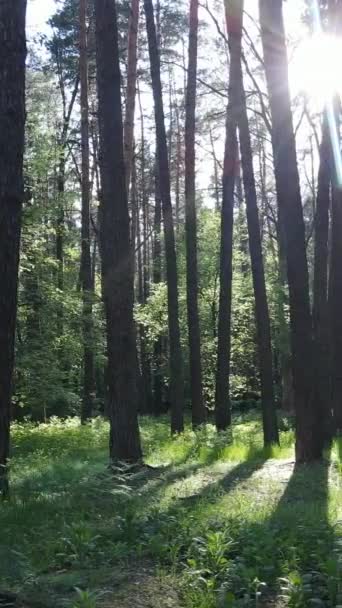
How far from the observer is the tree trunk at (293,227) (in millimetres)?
9023

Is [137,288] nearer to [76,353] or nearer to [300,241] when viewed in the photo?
[76,353]

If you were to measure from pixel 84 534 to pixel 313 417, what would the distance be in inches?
193

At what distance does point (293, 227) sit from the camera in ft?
30.2

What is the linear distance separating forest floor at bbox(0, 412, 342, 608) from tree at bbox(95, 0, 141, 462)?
3.00 feet

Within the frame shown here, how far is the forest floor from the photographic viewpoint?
152 inches

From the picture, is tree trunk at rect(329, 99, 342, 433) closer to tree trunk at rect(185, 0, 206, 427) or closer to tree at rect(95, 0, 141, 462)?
tree trunk at rect(185, 0, 206, 427)

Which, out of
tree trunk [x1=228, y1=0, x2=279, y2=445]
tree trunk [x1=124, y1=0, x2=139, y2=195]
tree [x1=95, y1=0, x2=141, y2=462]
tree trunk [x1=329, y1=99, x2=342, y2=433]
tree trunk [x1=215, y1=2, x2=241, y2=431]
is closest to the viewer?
tree [x1=95, y1=0, x2=141, y2=462]

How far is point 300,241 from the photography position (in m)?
9.21

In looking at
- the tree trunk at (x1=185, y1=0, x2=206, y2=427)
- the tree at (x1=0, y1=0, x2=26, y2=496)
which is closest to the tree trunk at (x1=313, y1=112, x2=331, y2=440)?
the tree trunk at (x1=185, y1=0, x2=206, y2=427)

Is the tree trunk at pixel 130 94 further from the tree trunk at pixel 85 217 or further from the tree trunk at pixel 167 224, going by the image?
the tree trunk at pixel 85 217

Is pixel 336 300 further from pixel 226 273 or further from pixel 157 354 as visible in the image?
pixel 157 354

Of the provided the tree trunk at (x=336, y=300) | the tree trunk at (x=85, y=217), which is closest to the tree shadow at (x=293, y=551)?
the tree trunk at (x=336, y=300)

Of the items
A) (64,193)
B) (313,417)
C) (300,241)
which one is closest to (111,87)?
(300,241)

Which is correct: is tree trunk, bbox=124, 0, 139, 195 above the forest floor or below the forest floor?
above
